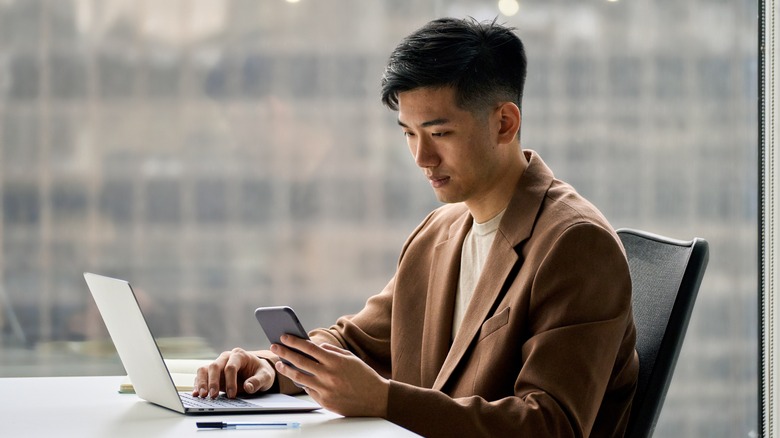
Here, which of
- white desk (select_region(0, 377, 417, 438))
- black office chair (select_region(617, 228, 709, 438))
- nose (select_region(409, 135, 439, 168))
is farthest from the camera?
nose (select_region(409, 135, 439, 168))

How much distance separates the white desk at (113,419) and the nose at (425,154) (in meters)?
0.49

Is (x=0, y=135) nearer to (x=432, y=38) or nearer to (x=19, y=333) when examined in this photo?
(x=19, y=333)

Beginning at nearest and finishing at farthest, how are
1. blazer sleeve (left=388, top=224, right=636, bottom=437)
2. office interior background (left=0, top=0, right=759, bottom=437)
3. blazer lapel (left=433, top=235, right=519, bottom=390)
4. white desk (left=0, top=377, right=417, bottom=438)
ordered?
white desk (left=0, top=377, right=417, bottom=438), blazer sleeve (left=388, top=224, right=636, bottom=437), blazer lapel (left=433, top=235, right=519, bottom=390), office interior background (left=0, top=0, right=759, bottom=437)

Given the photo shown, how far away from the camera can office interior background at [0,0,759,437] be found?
95.1 inches

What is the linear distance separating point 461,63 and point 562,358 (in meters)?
0.56

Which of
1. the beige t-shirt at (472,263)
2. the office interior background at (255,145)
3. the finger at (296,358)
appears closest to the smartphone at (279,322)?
the finger at (296,358)

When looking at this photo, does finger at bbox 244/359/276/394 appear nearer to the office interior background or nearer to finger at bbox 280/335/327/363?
finger at bbox 280/335/327/363

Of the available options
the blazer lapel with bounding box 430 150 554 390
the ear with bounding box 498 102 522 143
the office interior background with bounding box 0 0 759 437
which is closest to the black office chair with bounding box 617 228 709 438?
the blazer lapel with bounding box 430 150 554 390

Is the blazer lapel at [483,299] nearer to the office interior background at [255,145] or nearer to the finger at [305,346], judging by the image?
the finger at [305,346]

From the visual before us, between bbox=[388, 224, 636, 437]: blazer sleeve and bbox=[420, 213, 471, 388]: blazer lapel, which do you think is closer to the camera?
bbox=[388, 224, 636, 437]: blazer sleeve

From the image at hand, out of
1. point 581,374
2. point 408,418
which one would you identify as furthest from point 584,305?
point 408,418

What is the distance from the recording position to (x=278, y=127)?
248cm

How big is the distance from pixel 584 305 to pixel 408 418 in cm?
31

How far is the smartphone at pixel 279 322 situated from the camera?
1.17 m
